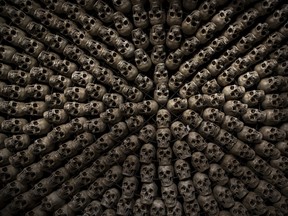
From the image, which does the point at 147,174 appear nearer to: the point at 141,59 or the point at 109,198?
the point at 109,198

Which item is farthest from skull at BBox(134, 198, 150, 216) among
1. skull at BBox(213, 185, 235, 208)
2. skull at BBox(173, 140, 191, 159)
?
skull at BBox(213, 185, 235, 208)

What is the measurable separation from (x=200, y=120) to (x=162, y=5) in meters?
0.61

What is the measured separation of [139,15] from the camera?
6.19ft

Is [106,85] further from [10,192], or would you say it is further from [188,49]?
[10,192]

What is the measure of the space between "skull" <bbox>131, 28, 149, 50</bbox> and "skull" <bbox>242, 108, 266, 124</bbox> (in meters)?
Result: 0.61

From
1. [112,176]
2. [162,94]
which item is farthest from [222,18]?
[112,176]

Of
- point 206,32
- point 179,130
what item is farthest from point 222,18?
point 179,130

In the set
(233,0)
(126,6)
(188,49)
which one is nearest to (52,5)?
(126,6)

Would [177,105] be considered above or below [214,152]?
above

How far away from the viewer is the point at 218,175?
6.12 ft

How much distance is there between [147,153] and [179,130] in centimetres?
19

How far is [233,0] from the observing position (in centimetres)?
188

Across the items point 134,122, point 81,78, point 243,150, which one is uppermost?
point 81,78

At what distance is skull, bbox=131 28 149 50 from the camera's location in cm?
189
